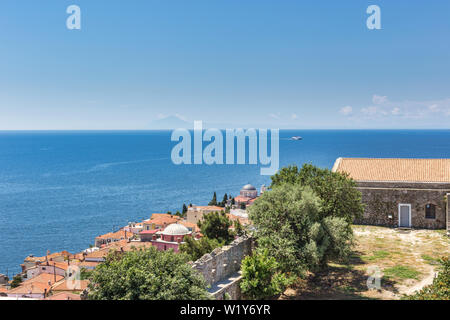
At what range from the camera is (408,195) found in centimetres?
2730

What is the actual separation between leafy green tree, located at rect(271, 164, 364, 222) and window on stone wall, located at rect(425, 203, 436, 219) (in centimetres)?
726

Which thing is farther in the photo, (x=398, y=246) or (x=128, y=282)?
(x=398, y=246)

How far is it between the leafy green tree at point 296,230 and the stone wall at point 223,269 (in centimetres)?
137

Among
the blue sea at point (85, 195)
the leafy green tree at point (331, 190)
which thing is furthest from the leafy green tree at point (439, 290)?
the blue sea at point (85, 195)

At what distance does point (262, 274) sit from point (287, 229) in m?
2.57

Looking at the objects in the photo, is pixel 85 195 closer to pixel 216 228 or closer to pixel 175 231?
pixel 175 231

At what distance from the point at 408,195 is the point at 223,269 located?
16.7 m

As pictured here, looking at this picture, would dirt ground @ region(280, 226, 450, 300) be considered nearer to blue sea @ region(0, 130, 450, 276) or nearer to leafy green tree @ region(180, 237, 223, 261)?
leafy green tree @ region(180, 237, 223, 261)

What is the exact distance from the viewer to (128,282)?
11719 mm

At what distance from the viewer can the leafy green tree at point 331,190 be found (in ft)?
69.6

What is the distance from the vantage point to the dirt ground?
57.0 feet
